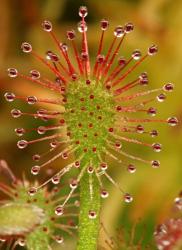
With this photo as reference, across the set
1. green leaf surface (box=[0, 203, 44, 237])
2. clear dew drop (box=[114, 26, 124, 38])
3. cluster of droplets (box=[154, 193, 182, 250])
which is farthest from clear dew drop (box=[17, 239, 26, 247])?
clear dew drop (box=[114, 26, 124, 38])

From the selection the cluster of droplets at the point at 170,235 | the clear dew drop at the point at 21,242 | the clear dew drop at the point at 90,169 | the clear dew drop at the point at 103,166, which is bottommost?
the clear dew drop at the point at 21,242

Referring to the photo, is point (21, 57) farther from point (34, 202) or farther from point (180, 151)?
point (34, 202)

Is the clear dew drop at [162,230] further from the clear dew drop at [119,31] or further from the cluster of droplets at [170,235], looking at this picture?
the clear dew drop at [119,31]

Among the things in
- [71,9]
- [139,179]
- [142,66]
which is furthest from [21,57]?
[139,179]

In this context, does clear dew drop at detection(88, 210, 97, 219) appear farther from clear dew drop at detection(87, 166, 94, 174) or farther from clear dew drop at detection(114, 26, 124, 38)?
clear dew drop at detection(114, 26, 124, 38)

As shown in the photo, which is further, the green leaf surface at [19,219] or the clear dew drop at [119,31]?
the clear dew drop at [119,31]

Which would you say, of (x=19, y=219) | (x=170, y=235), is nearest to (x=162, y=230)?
(x=170, y=235)

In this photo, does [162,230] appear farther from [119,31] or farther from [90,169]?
[119,31]

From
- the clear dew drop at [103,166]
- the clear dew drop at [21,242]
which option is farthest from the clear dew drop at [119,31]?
the clear dew drop at [21,242]
